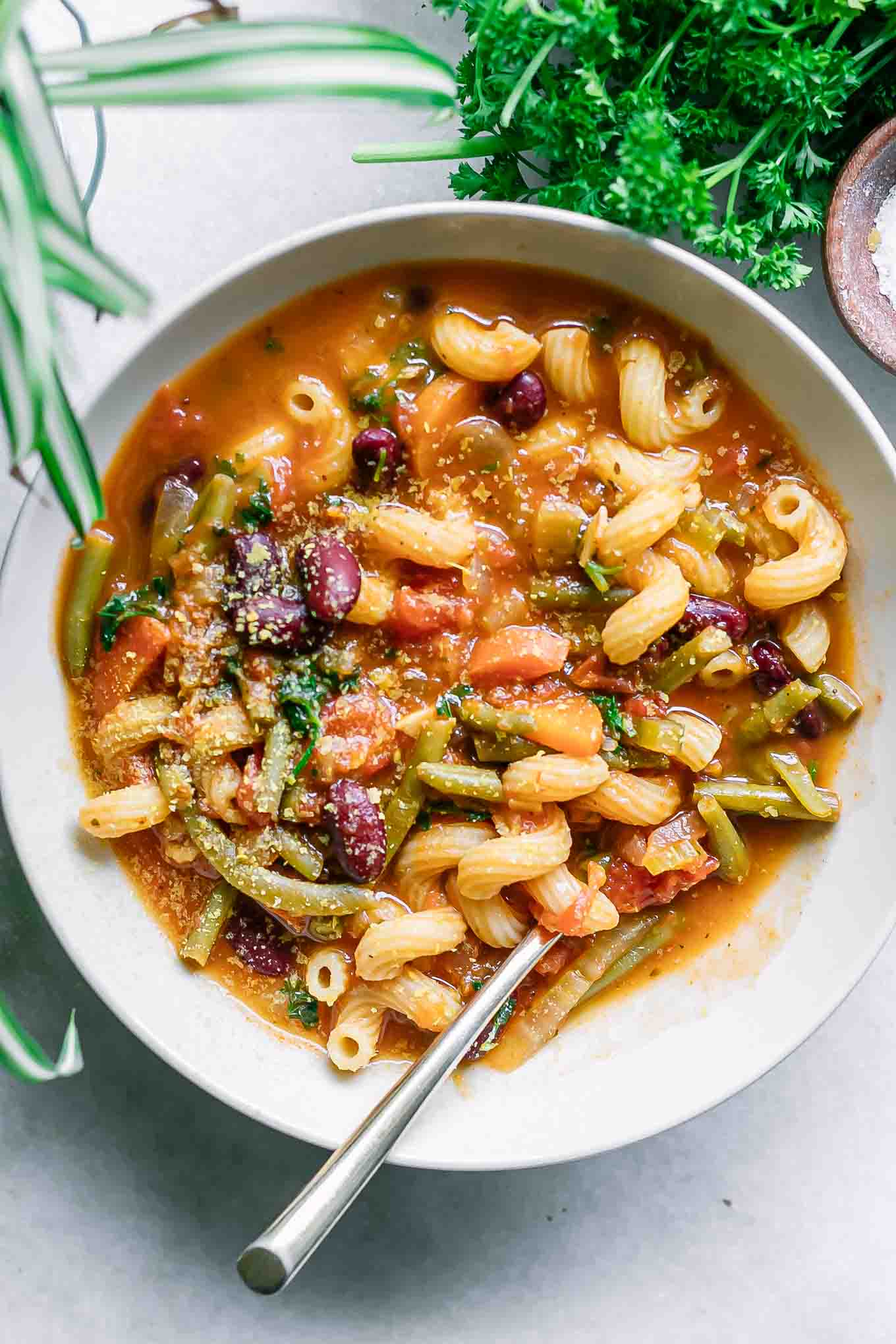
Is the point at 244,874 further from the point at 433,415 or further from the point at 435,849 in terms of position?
the point at 433,415

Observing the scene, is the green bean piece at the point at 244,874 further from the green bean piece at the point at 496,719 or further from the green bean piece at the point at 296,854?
the green bean piece at the point at 496,719

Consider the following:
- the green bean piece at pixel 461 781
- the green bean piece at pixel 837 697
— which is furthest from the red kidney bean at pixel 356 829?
the green bean piece at pixel 837 697

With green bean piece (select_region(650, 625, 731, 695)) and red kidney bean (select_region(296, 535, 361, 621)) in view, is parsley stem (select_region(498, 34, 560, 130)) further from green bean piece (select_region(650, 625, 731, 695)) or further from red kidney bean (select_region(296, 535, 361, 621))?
green bean piece (select_region(650, 625, 731, 695))

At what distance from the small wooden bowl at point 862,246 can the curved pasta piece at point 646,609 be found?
2.46ft

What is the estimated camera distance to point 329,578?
2678mm

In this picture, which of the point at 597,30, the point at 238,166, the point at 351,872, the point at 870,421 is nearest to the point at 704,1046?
the point at 351,872

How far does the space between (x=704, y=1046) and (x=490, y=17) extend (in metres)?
2.44

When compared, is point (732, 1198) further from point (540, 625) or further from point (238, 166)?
point (238, 166)

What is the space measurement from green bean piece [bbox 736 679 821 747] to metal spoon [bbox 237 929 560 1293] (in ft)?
2.32

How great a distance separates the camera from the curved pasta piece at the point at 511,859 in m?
2.75

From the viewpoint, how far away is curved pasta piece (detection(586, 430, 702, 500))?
2.79 m

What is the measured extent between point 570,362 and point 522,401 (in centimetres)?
15

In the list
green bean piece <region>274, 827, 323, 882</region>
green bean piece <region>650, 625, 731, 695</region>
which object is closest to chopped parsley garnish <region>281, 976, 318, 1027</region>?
green bean piece <region>274, 827, 323, 882</region>

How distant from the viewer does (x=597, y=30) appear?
247 cm
